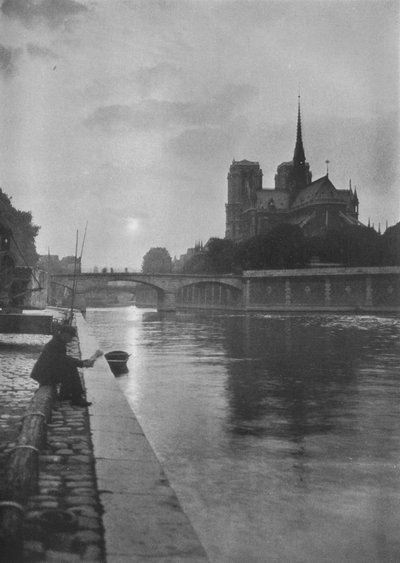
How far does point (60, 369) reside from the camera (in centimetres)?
792

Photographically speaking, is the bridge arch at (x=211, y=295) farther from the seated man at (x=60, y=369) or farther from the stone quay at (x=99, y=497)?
the stone quay at (x=99, y=497)

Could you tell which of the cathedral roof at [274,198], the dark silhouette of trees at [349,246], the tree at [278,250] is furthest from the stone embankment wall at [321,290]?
the cathedral roof at [274,198]

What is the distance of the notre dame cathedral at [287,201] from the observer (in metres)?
94.6

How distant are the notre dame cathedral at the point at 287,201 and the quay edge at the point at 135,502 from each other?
87.8 meters

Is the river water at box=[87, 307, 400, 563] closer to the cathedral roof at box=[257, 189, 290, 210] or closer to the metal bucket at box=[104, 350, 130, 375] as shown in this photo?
the metal bucket at box=[104, 350, 130, 375]

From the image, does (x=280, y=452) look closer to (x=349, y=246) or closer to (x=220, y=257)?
(x=349, y=246)

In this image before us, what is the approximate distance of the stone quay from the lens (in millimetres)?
3523

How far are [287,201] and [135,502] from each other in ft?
366

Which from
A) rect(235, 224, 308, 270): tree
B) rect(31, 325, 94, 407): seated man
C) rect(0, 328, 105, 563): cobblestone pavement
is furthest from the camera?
rect(235, 224, 308, 270): tree

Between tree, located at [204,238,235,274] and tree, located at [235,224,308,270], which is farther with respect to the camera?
tree, located at [204,238,235,274]

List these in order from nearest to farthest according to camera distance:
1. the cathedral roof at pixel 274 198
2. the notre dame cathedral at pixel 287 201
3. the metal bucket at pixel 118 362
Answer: the metal bucket at pixel 118 362, the notre dame cathedral at pixel 287 201, the cathedral roof at pixel 274 198

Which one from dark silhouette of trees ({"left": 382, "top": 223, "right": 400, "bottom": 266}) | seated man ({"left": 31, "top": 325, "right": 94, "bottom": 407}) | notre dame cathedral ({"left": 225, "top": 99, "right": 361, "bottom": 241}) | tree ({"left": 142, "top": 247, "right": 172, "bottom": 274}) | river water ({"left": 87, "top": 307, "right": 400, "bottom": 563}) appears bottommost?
river water ({"left": 87, "top": 307, "right": 400, "bottom": 563})

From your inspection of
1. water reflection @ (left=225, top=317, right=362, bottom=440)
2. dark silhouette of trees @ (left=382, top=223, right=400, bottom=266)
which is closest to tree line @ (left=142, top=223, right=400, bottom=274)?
dark silhouette of trees @ (left=382, top=223, right=400, bottom=266)

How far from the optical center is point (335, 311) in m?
62.4
